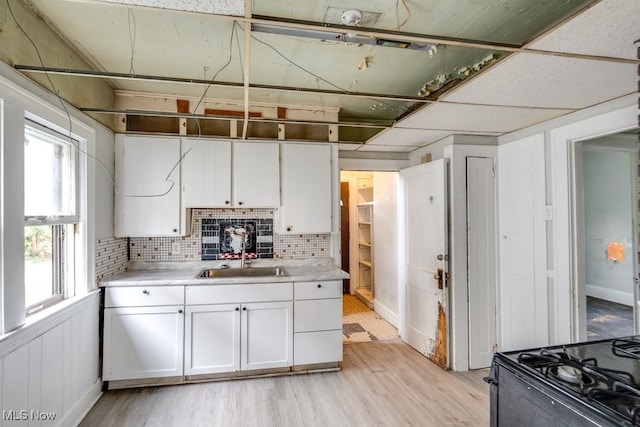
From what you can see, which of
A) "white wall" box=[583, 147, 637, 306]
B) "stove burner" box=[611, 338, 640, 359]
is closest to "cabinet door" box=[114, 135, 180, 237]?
"stove burner" box=[611, 338, 640, 359]

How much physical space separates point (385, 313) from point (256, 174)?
270 centimetres

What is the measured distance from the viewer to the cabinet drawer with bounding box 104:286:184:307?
251cm

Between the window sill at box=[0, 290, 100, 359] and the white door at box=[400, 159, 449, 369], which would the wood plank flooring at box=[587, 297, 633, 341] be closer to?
the white door at box=[400, 159, 449, 369]

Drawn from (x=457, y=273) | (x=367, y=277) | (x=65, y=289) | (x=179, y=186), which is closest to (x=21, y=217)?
(x=65, y=289)

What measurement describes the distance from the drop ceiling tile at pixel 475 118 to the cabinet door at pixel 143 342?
256 cm

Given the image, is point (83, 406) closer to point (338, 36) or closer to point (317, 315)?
point (317, 315)

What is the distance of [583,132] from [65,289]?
3982 mm

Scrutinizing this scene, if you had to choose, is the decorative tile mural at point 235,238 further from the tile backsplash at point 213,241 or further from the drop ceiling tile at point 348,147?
the drop ceiling tile at point 348,147

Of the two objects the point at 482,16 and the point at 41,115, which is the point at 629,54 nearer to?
the point at 482,16

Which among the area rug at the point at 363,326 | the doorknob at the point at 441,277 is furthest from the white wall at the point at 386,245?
the doorknob at the point at 441,277

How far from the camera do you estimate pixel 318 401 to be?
7.87ft

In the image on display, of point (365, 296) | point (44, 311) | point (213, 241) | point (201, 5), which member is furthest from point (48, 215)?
point (365, 296)

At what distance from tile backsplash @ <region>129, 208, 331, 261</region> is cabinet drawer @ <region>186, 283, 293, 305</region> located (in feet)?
1.96

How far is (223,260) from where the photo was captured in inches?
125
